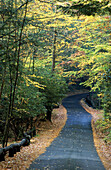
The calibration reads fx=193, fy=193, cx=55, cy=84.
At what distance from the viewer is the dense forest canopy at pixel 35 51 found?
20.8 feet

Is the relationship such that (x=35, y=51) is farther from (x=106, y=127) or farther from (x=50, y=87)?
(x=106, y=127)

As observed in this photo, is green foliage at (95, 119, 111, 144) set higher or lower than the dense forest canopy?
lower

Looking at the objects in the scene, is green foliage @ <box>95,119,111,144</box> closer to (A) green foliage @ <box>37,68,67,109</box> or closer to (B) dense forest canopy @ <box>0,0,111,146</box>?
(B) dense forest canopy @ <box>0,0,111,146</box>

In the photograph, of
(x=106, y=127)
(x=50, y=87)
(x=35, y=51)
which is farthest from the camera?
(x=50, y=87)

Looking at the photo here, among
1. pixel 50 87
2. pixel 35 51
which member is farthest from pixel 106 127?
pixel 35 51

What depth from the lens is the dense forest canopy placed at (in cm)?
634

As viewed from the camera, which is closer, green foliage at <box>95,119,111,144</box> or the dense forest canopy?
the dense forest canopy

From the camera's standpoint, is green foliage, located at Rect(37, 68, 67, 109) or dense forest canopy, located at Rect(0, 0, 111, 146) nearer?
dense forest canopy, located at Rect(0, 0, 111, 146)

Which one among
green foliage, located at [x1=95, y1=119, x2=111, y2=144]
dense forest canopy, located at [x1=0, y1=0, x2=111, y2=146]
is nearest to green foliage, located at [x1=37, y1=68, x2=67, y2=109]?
dense forest canopy, located at [x1=0, y1=0, x2=111, y2=146]

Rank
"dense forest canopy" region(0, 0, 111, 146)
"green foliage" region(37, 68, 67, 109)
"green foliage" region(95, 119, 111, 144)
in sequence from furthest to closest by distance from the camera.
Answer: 1. "green foliage" region(37, 68, 67, 109)
2. "green foliage" region(95, 119, 111, 144)
3. "dense forest canopy" region(0, 0, 111, 146)

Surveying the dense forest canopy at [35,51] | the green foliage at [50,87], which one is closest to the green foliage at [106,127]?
the dense forest canopy at [35,51]

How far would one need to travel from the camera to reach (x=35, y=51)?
51.2 ft

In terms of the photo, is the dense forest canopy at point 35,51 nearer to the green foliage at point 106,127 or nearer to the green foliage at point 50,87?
the green foliage at point 50,87

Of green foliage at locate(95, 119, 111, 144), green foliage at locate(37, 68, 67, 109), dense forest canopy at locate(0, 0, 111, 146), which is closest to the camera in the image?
dense forest canopy at locate(0, 0, 111, 146)
